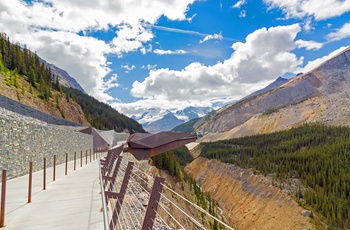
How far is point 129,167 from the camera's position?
700 cm

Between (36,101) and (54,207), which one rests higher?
(36,101)

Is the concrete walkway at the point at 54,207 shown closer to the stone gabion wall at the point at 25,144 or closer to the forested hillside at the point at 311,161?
the stone gabion wall at the point at 25,144

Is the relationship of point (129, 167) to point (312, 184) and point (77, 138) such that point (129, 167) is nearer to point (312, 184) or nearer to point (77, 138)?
point (77, 138)

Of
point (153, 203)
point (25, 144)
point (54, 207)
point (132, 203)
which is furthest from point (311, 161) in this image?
point (153, 203)

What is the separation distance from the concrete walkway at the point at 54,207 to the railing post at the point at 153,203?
3056mm

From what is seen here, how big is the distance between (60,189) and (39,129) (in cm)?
765

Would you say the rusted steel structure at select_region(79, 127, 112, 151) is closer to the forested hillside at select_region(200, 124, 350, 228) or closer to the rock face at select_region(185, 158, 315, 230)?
the rock face at select_region(185, 158, 315, 230)

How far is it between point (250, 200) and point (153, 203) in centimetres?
6645

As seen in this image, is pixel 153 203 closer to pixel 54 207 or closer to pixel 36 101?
pixel 54 207

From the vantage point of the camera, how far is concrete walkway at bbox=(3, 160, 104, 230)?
7.73m

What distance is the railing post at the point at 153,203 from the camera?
4578mm

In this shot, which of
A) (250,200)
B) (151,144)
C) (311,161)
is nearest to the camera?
(151,144)

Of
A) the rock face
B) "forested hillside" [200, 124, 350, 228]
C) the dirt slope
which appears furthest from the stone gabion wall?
"forested hillside" [200, 124, 350, 228]

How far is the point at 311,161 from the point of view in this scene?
79.9m
